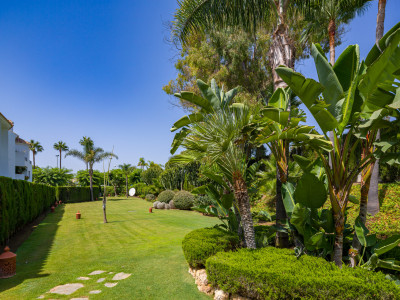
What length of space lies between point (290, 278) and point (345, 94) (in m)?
2.92

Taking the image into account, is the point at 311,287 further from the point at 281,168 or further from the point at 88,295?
the point at 88,295

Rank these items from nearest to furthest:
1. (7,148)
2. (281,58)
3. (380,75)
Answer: (380,75)
(281,58)
(7,148)

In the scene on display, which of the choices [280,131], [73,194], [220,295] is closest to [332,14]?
[280,131]

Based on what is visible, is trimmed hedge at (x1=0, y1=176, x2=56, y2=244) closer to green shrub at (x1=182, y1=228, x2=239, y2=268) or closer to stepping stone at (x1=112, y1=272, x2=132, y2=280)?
stepping stone at (x1=112, y1=272, x2=132, y2=280)

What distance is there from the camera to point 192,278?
5.74 meters

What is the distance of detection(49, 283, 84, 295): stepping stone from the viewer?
5289 millimetres

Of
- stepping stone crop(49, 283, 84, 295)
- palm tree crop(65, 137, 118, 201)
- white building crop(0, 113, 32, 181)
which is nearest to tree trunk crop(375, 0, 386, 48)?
stepping stone crop(49, 283, 84, 295)

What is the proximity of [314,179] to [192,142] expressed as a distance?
2.45m

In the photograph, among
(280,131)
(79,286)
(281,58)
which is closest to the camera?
(280,131)

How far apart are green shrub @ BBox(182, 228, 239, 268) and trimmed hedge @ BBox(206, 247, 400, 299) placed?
1.96 feet

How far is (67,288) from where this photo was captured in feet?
18.1

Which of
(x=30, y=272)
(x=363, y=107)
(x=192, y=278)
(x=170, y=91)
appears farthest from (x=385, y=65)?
(x=170, y=91)

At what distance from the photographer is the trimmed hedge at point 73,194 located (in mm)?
34094

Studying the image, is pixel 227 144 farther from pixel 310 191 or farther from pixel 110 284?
pixel 110 284
